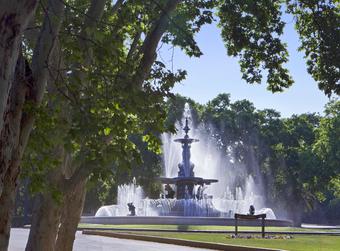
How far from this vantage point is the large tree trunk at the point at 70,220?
9.54 metres

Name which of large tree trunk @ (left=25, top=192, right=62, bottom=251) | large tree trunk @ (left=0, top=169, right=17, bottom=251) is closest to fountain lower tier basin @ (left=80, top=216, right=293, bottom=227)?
large tree trunk @ (left=25, top=192, right=62, bottom=251)

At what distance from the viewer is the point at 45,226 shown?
793cm

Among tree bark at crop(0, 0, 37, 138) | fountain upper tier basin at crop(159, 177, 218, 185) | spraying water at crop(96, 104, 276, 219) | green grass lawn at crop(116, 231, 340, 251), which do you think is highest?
spraying water at crop(96, 104, 276, 219)

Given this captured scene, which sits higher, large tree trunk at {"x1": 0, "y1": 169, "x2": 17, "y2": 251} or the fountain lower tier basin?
the fountain lower tier basin

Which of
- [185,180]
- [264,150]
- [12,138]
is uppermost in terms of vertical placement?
[264,150]

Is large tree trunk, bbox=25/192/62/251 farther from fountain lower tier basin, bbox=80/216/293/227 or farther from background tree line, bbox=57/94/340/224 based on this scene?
background tree line, bbox=57/94/340/224

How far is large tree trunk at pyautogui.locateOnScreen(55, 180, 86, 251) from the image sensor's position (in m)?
9.54

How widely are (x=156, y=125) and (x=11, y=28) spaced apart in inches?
134

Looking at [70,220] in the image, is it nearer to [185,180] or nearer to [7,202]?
[7,202]

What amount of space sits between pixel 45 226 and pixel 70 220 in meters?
1.67


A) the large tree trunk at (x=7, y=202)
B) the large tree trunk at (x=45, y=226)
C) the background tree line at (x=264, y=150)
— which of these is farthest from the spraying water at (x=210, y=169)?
the large tree trunk at (x=7, y=202)

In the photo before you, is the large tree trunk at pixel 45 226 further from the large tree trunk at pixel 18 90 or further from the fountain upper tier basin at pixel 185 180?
the fountain upper tier basin at pixel 185 180

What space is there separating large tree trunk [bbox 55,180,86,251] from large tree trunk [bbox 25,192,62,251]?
4.81 ft

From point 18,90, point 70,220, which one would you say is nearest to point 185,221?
point 70,220
